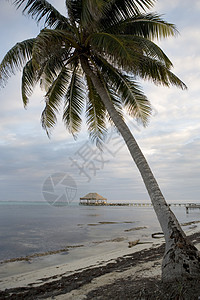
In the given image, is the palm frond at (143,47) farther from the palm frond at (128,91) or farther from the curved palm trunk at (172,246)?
the curved palm trunk at (172,246)

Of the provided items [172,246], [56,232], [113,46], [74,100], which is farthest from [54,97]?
[56,232]

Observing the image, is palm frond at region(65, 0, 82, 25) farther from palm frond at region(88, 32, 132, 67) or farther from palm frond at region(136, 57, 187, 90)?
palm frond at region(136, 57, 187, 90)

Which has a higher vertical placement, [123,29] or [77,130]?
[123,29]

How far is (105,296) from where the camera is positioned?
4.23 m

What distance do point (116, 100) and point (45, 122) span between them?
2.91 metres

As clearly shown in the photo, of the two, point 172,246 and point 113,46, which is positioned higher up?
point 113,46

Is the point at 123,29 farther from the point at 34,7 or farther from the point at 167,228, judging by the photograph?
the point at 167,228

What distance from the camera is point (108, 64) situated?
7645mm

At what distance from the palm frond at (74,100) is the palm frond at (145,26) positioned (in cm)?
224

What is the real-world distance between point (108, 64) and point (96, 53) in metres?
0.62

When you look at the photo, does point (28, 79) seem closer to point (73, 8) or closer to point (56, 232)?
point (73, 8)

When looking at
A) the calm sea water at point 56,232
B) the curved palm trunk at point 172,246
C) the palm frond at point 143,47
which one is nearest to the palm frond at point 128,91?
the palm frond at point 143,47

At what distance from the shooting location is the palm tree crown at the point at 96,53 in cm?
616

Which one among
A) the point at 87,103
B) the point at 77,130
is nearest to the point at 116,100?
the point at 87,103
